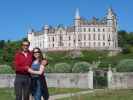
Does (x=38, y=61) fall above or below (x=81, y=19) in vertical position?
below

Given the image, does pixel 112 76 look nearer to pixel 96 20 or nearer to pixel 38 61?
pixel 38 61

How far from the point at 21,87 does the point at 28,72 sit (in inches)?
14.4

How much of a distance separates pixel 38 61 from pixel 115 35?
123053mm

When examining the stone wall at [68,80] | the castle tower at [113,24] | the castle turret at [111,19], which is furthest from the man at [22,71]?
the castle turret at [111,19]

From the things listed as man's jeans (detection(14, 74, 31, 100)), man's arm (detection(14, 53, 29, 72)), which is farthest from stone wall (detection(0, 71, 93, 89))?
man's arm (detection(14, 53, 29, 72))

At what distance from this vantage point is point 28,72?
11648 millimetres

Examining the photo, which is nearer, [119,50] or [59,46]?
[119,50]

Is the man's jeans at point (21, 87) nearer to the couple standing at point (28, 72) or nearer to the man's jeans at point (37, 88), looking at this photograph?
the couple standing at point (28, 72)

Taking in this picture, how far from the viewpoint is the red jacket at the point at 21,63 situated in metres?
11.6

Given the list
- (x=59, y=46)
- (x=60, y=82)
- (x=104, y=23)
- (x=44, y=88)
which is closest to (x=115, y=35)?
(x=104, y=23)

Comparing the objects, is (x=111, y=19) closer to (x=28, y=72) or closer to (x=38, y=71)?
(x=28, y=72)

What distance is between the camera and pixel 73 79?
114 ft

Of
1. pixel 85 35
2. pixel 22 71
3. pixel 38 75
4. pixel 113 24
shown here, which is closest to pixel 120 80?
pixel 38 75

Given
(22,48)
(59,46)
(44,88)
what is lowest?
(44,88)
